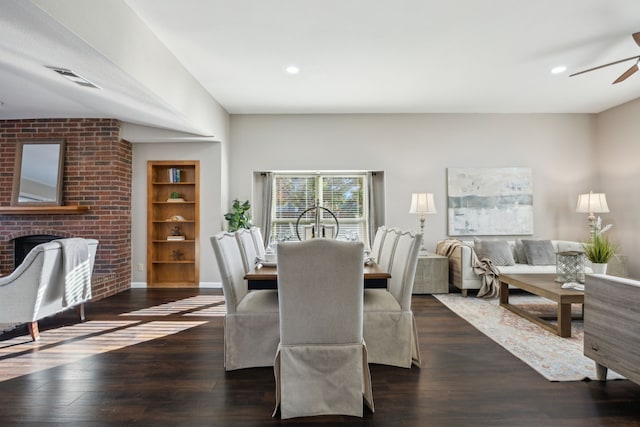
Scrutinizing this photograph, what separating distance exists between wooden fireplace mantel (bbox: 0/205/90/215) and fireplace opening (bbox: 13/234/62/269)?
363 millimetres

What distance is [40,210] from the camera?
4887 mm

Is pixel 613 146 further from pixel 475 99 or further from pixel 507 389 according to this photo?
pixel 507 389

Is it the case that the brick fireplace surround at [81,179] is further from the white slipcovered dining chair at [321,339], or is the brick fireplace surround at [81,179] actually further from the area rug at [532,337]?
the area rug at [532,337]

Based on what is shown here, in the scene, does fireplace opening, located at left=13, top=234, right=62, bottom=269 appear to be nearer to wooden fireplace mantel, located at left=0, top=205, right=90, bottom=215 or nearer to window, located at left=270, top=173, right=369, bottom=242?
wooden fireplace mantel, located at left=0, top=205, right=90, bottom=215

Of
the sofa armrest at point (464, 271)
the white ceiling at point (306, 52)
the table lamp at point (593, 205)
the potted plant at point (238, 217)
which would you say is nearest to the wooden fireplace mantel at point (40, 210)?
the white ceiling at point (306, 52)

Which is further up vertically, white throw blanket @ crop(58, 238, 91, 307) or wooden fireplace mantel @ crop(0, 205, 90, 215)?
wooden fireplace mantel @ crop(0, 205, 90, 215)

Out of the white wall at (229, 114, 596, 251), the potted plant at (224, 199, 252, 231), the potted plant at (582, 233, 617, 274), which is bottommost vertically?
the potted plant at (582, 233, 617, 274)

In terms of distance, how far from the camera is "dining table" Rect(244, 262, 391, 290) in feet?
8.10

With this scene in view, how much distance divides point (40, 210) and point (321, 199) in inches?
162

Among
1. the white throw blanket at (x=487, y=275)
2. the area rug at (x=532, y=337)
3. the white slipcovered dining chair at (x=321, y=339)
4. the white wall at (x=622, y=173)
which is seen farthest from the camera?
the white wall at (x=622, y=173)

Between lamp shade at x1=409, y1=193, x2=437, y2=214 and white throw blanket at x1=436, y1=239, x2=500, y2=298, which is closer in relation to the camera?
white throw blanket at x1=436, y1=239, x2=500, y2=298

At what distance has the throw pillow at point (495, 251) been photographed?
494 centimetres

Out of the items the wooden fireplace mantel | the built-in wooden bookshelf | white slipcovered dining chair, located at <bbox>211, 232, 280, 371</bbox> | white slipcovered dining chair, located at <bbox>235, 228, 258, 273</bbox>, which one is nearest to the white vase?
white slipcovered dining chair, located at <bbox>211, 232, 280, 371</bbox>

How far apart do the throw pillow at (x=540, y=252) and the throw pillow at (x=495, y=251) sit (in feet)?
0.83
